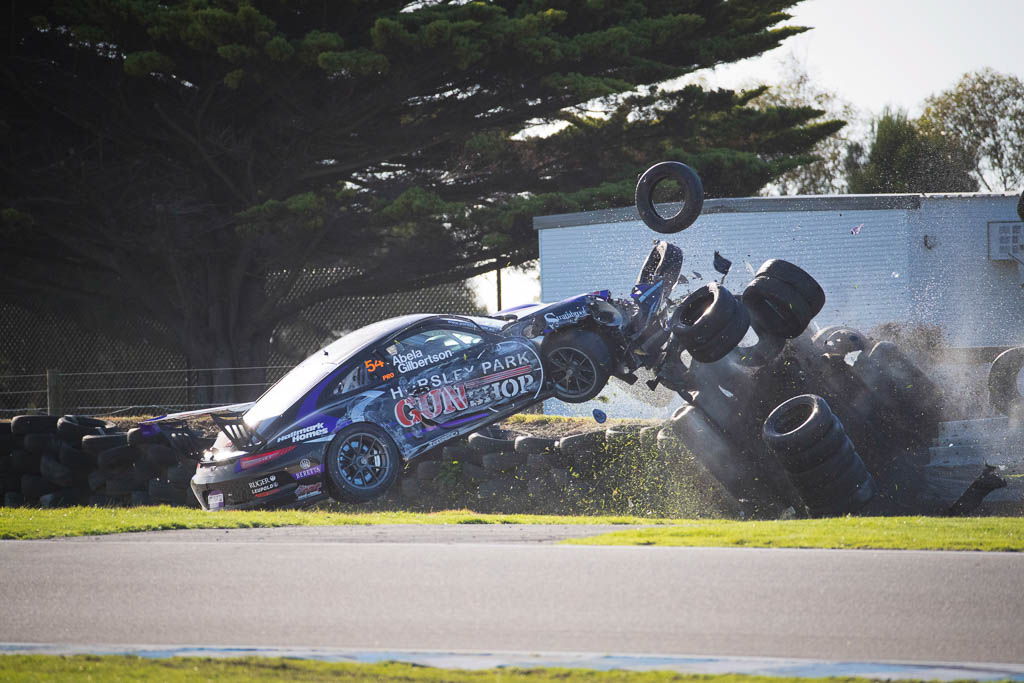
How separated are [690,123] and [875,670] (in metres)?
25.2

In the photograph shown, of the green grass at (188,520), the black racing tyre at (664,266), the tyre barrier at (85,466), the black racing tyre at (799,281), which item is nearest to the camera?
the green grass at (188,520)

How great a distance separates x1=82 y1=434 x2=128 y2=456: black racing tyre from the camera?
1577cm

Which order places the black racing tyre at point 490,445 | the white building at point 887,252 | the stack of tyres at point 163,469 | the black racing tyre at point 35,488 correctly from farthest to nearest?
the white building at point 887,252 < the black racing tyre at point 35,488 < the stack of tyres at point 163,469 < the black racing tyre at point 490,445

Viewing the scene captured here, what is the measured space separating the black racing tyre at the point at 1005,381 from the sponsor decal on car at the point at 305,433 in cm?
781

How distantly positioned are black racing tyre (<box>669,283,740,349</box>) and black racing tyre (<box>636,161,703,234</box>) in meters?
1.75

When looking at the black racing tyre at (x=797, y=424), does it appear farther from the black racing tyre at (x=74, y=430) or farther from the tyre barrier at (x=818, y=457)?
the black racing tyre at (x=74, y=430)

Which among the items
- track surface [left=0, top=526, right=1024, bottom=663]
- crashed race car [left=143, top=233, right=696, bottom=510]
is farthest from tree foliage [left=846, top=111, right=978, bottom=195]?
track surface [left=0, top=526, right=1024, bottom=663]

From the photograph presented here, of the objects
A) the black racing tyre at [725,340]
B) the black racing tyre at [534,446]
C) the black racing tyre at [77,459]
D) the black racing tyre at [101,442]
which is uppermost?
the black racing tyre at [725,340]

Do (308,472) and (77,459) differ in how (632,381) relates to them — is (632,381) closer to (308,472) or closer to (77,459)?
(308,472)

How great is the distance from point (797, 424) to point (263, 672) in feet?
25.8

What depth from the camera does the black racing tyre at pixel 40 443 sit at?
16.5m

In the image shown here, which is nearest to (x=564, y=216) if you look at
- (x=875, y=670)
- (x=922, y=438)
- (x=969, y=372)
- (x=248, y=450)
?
(x=969, y=372)

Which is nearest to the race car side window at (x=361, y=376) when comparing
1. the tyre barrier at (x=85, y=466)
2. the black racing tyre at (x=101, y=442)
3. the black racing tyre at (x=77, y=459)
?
the tyre barrier at (x=85, y=466)

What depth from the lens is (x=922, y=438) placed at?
44.0 feet
